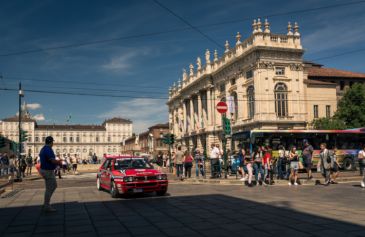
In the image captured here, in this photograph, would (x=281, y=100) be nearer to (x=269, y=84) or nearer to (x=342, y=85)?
(x=269, y=84)

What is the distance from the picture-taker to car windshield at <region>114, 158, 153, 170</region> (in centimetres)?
1346

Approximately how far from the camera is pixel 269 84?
44.0 m

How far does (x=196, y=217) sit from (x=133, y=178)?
4.34m

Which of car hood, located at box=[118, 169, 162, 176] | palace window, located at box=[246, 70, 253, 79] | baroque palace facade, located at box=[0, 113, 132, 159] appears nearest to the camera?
car hood, located at box=[118, 169, 162, 176]

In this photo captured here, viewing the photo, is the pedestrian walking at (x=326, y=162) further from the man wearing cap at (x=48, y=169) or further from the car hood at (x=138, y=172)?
the man wearing cap at (x=48, y=169)

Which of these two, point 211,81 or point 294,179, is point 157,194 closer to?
point 294,179

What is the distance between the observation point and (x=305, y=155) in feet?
55.6

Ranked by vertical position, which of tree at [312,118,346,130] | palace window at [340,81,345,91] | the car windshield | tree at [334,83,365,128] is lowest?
the car windshield

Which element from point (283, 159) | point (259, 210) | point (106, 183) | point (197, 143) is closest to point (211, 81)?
point (197, 143)

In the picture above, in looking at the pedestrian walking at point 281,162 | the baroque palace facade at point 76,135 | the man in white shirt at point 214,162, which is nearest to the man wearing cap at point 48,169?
the man in white shirt at point 214,162

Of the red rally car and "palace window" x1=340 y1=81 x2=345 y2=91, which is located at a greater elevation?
"palace window" x1=340 y1=81 x2=345 y2=91

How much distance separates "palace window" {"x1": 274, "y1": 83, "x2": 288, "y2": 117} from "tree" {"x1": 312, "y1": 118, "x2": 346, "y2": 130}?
3776 mm

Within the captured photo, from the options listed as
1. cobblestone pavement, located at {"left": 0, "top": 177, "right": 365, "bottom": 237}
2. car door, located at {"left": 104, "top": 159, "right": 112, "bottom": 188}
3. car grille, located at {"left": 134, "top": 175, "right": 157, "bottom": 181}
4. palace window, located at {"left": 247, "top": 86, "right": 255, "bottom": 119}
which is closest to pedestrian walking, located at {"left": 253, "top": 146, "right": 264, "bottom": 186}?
cobblestone pavement, located at {"left": 0, "top": 177, "right": 365, "bottom": 237}

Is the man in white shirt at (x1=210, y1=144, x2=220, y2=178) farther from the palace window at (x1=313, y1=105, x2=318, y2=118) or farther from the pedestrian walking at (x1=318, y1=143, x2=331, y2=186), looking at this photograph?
the palace window at (x1=313, y1=105, x2=318, y2=118)
